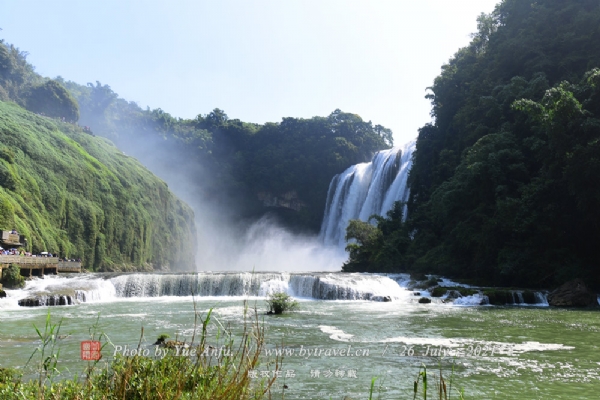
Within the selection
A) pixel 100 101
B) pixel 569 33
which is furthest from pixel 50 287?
pixel 100 101

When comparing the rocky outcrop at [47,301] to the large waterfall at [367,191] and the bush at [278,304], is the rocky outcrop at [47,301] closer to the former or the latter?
the bush at [278,304]

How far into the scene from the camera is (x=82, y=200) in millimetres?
42906

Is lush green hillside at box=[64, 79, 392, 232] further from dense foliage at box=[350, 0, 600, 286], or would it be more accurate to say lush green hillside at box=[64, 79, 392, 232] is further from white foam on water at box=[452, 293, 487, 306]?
white foam on water at box=[452, 293, 487, 306]

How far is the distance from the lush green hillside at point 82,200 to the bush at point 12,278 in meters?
8.53

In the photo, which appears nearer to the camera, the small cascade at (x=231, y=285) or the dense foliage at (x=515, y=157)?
the dense foliage at (x=515, y=157)

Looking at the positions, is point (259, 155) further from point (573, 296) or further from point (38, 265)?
point (573, 296)

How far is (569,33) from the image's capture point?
3130 centimetres

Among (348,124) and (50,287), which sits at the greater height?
(348,124)

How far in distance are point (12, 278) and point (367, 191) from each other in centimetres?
3573

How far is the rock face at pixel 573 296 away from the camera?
69.1 ft

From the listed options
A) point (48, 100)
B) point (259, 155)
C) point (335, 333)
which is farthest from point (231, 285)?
point (259, 155)

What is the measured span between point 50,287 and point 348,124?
6181 cm

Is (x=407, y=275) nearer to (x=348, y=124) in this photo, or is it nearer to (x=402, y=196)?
(x=402, y=196)

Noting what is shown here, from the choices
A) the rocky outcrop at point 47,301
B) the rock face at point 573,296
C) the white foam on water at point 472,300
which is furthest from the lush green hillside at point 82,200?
the rock face at point 573,296
